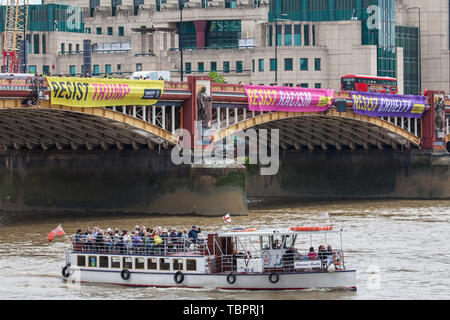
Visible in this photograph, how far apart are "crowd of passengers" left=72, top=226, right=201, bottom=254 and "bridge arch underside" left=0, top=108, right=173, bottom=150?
49.9ft

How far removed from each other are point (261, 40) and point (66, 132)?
165 feet

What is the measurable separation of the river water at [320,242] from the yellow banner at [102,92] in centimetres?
682

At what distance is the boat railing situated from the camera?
158ft

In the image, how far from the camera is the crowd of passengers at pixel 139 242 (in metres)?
48.3

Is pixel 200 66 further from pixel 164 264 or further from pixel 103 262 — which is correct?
pixel 164 264

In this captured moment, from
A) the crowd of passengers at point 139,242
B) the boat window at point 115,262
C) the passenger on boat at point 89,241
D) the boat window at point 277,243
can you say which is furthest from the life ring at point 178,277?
the passenger on boat at point 89,241

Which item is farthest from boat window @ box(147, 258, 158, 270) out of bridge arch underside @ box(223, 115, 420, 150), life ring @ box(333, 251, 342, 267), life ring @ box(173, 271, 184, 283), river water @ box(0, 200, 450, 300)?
bridge arch underside @ box(223, 115, 420, 150)

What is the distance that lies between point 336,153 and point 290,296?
46170 millimetres

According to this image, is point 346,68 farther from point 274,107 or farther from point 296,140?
point 274,107

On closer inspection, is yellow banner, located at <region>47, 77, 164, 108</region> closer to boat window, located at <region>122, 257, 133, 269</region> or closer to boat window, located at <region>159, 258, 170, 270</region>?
boat window, located at <region>122, 257, 133, 269</region>

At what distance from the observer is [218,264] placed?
47.2m

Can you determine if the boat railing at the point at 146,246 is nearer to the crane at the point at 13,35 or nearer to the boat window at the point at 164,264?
the boat window at the point at 164,264

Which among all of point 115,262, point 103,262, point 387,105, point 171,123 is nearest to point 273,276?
point 115,262

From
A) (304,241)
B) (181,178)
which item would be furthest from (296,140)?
(304,241)
